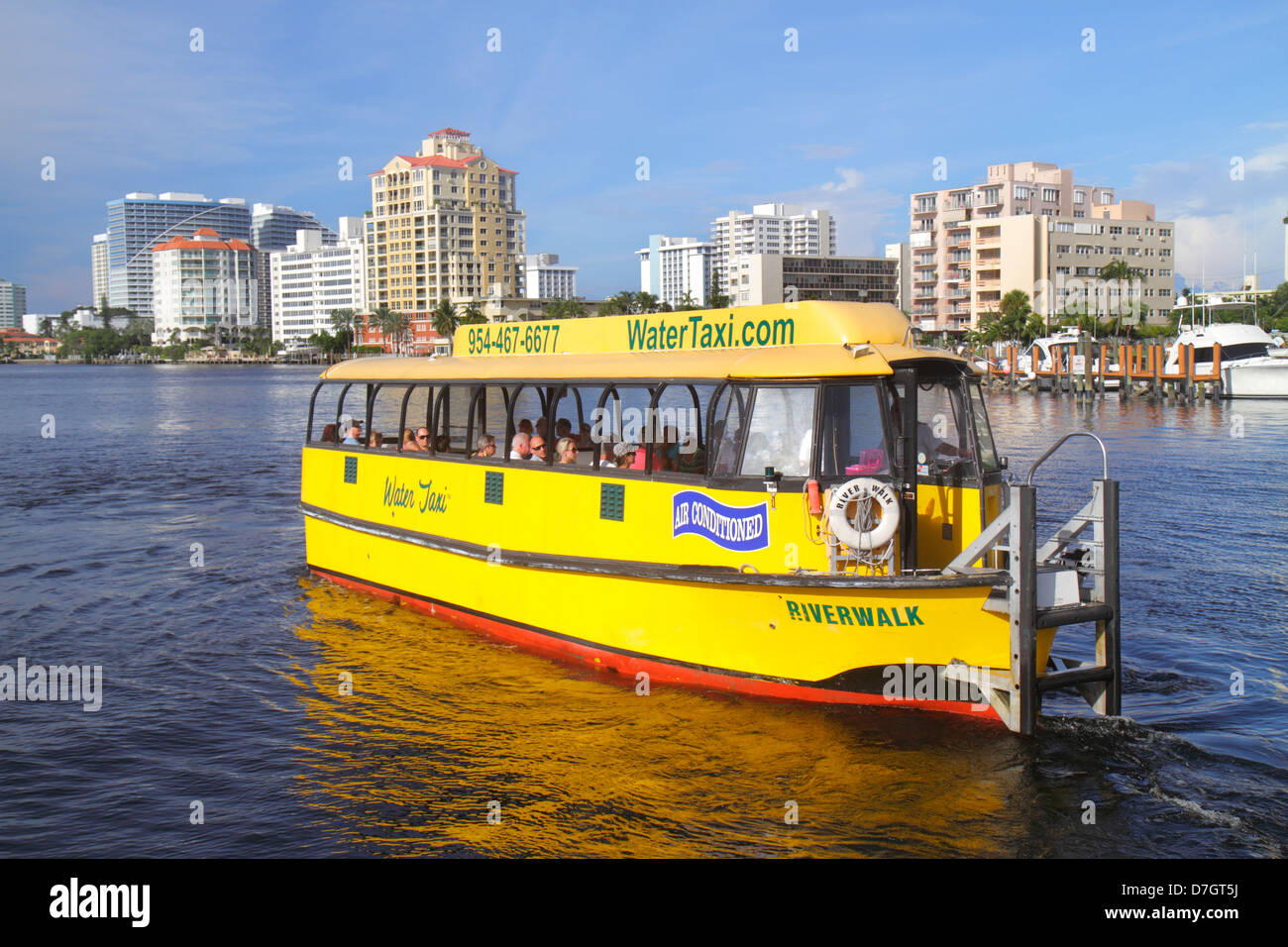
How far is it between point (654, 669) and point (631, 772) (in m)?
1.95

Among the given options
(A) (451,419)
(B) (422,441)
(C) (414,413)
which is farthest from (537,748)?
(C) (414,413)

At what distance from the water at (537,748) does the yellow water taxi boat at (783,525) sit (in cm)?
61

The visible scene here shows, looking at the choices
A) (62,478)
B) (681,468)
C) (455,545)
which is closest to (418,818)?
(681,468)

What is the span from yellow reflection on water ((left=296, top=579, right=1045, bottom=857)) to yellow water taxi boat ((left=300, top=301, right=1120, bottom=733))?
401 mm

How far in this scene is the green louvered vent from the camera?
39.0ft

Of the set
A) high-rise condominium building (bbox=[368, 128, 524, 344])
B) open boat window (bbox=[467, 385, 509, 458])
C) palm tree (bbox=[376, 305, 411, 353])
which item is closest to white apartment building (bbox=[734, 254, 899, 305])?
high-rise condominium building (bbox=[368, 128, 524, 344])

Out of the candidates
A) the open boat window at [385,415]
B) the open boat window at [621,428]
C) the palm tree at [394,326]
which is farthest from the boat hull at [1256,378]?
the palm tree at [394,326]

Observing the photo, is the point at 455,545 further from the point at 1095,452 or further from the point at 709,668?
the point at 1095,452

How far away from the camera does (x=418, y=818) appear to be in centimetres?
920

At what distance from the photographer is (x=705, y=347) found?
480 inches

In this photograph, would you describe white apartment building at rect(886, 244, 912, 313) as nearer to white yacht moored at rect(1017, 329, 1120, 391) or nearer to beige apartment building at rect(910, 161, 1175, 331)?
beige apartment building at rect(910, 161, 1175, 331)

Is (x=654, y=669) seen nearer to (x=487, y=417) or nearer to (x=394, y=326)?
(x=487, y=417)

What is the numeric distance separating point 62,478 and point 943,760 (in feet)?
104
